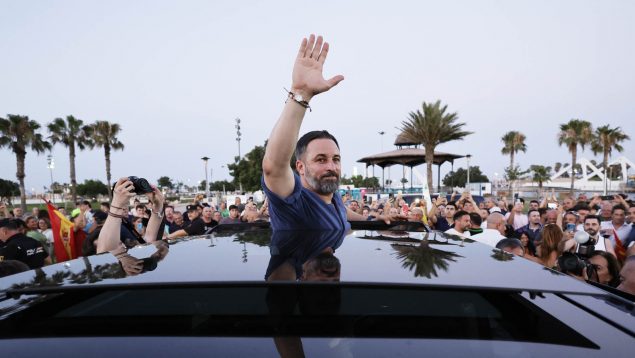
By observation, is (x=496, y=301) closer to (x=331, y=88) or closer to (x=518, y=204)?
(x=331, y=88)

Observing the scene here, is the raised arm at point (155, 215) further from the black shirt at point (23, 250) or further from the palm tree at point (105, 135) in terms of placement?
the palm tree at point (105, 135)

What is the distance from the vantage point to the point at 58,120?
118ft

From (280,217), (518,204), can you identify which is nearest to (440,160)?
(518,204)

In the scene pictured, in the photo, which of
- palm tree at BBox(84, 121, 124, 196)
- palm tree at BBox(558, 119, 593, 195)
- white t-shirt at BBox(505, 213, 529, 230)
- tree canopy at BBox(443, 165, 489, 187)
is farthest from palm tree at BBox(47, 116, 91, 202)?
tree canopy at BBox(443, 165, 489, 187)

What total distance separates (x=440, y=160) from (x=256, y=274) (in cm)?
3393

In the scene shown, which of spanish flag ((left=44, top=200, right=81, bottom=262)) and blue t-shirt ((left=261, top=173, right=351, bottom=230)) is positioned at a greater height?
blue t-shirt ((left=261, top=173, right=351, bottom=230))

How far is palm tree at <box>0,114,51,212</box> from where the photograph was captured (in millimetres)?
30875

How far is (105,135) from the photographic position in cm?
3919

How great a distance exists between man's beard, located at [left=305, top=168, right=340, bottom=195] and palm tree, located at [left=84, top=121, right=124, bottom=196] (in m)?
41.3

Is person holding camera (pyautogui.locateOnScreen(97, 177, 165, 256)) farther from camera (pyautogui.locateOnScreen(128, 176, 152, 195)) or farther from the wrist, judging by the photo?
the wrist

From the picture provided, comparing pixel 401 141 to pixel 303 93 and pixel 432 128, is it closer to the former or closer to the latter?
pixel 432 128

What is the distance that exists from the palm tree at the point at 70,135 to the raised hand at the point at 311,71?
39843 millimetres

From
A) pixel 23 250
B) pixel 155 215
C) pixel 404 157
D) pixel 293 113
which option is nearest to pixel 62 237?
pixel 23 250

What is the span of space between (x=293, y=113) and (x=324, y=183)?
2.26 ft
